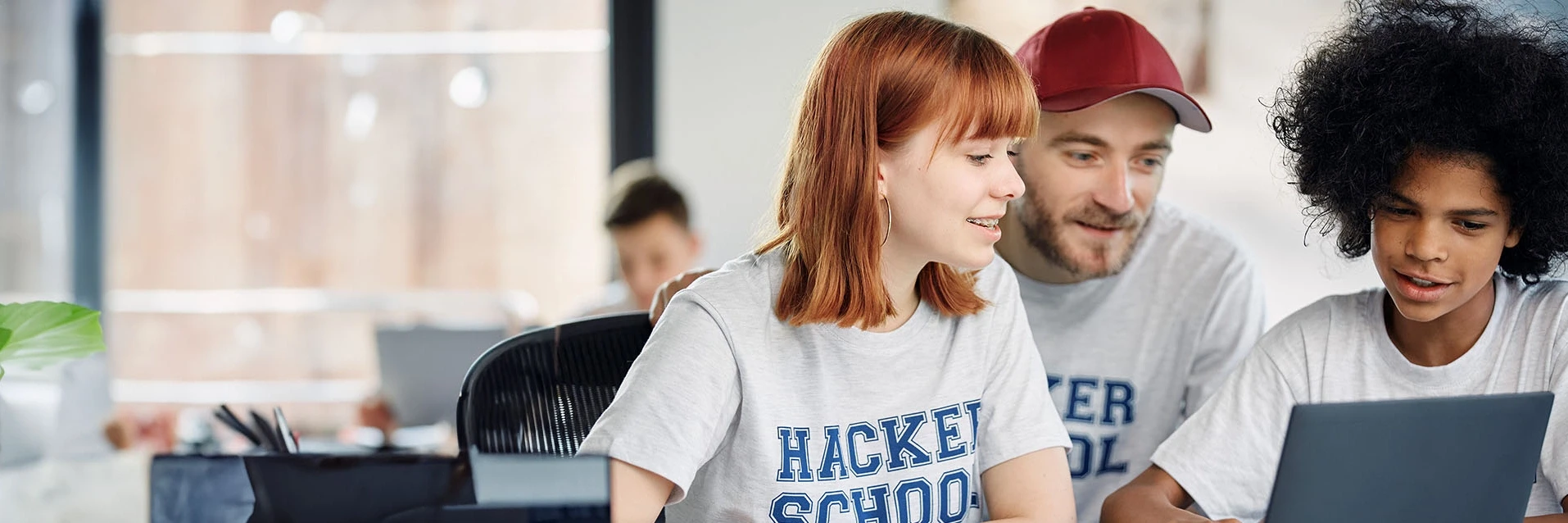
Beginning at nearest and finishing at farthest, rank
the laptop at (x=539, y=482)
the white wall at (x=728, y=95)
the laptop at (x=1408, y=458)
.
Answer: the laptop at (x=539, y=482) → the laptop at (x=1408, y=458) → the white wall at (x=728, y=95)

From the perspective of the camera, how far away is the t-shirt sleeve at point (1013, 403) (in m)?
1.32

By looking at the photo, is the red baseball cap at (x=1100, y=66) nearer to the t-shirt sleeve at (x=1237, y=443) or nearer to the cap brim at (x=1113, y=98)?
the cap brim at (x=1113, y=98)

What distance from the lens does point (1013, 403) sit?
1334 mm

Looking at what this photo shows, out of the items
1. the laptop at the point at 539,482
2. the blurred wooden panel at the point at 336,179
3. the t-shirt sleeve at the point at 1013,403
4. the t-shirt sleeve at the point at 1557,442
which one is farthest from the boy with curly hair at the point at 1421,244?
the blurred wooden panel at the point at 336,179

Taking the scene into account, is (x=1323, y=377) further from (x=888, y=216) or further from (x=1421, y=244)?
(x=888, y=216)

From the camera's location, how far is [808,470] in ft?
4.03

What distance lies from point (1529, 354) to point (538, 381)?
1073 millimetres

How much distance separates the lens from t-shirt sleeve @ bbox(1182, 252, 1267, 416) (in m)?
1.67

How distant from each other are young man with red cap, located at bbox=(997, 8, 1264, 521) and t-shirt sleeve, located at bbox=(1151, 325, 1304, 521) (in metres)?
0.22

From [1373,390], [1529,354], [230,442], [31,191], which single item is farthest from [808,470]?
[31,191]

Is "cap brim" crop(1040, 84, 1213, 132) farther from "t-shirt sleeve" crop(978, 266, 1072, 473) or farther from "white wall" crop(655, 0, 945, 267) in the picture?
"white wall" crop(655, 0, 945, 267)

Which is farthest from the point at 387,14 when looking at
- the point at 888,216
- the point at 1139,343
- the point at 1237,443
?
the point at 1237,443

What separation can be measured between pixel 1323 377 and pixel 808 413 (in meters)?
0.61

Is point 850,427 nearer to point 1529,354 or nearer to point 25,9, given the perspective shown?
point 1529,354
